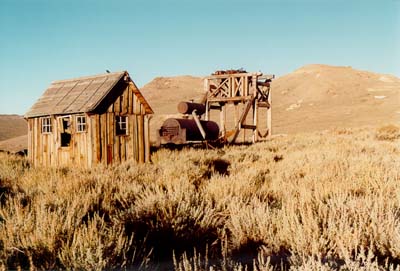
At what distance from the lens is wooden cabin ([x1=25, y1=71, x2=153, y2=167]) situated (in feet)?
43.1

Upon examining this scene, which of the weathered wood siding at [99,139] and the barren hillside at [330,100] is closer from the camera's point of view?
the weathered wood siding at [99,139]

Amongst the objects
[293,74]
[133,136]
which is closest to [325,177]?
[133,136]

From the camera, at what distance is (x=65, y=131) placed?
14281 millimetres

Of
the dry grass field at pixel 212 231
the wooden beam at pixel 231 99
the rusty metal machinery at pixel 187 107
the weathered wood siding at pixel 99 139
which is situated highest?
the wooden beam at pixel 231 99

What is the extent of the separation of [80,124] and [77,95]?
5.39 feet

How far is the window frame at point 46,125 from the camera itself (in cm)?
1443

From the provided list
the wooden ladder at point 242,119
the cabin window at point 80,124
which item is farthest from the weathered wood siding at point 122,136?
the wooden ladder at point 242,119

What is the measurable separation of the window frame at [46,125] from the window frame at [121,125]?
2627 mm

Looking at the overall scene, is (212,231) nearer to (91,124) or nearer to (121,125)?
(91,124)

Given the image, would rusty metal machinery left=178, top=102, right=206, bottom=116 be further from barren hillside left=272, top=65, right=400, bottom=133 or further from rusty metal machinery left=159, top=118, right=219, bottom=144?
barren hillside left=272, top=65, right=400, bottom=133

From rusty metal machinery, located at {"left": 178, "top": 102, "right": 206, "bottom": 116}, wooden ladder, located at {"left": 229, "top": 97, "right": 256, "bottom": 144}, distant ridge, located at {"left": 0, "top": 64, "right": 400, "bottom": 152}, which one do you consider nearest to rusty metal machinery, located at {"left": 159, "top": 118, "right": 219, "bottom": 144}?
rusty metal machinery, located at {"left": 178, "top": 102, "right": 206, "bottom": 116}

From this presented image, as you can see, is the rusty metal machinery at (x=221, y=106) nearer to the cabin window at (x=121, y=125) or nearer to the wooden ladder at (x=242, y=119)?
the wooden ladder at (x=242, y=119)

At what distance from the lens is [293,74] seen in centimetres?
8475

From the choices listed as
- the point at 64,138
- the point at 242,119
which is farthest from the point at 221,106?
the point at 64,138
